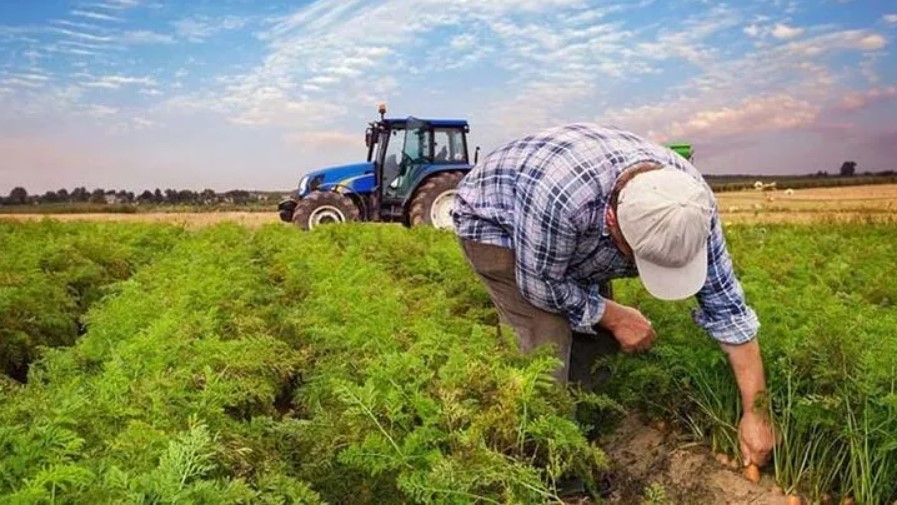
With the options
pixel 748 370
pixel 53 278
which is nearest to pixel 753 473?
pixel 748 370

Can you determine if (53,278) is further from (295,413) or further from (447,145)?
(447,145)

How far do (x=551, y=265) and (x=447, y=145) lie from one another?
1364cm

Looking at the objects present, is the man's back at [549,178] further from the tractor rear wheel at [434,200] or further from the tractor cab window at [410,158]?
the tractor cab window at [410,158]

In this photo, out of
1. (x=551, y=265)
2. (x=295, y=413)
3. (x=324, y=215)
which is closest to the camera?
(x=551, y=265)

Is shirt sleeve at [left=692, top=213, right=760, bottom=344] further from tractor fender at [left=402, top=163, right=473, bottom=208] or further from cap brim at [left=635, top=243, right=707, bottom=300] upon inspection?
tractor fender at [left=402, top=163, right=473, bottom=208]

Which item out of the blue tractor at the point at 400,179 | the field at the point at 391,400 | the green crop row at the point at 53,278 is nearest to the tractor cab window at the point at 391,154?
the blue tractor at the point at 400,179

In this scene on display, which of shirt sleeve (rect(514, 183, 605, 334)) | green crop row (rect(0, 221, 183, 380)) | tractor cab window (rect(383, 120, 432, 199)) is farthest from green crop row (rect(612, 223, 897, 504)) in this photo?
tractor cab window (rect(383, 120, 432, 199))

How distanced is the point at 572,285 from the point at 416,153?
1342 cm

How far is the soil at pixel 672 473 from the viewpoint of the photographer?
4812 mm

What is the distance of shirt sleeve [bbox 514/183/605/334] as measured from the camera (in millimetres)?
4562

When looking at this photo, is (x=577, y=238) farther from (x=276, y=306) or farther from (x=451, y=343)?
(x=276, y=306)

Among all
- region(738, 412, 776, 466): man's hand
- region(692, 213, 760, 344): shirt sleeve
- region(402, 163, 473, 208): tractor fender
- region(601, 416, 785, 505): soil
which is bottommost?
region(601, 416, 785, 505): soil

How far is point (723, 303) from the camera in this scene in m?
4.49

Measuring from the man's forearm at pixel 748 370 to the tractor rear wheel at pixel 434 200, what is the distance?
12780mm
